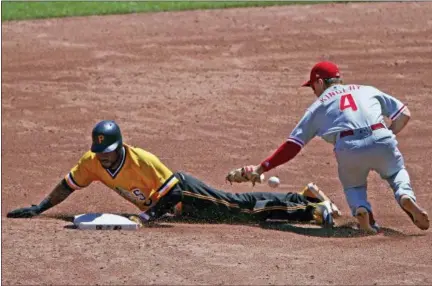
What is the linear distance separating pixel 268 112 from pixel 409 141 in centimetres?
198

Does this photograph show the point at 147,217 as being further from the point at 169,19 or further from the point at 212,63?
the point at 169,19

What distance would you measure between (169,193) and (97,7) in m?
9.82

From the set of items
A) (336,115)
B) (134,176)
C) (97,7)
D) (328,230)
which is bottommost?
(328,230)

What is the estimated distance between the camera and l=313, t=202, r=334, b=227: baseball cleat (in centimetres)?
1041

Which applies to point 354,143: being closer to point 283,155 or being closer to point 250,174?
point 283,155

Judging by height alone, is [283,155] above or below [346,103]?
below

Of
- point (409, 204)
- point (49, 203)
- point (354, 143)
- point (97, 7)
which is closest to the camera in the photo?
point (409, 204)

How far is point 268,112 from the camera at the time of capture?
1474cm

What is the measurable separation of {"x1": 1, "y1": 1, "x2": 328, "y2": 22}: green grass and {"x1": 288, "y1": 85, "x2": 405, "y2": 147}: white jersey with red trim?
922 cm

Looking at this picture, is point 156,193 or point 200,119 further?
point 200,119

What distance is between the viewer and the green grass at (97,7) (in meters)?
19.1

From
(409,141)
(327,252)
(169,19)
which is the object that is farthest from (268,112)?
(327,252)

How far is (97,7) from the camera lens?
19.6 meters

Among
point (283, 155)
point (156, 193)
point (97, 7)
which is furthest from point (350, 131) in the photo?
point (97, 7)
